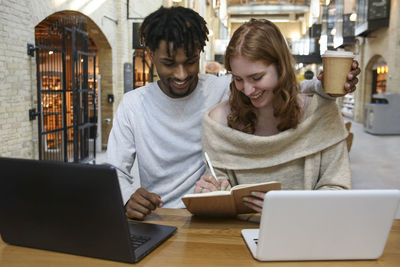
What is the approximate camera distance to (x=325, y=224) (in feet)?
3.82

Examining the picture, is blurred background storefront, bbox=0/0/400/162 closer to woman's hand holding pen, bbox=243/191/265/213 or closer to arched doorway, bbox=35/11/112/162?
arched doorway, bbox=35/11/112/162

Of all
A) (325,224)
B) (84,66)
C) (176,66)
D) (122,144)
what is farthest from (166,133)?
(84,66)

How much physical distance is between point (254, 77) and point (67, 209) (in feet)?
3.19

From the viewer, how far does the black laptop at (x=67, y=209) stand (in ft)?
3.60

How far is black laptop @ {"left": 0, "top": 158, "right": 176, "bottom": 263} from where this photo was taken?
3.60 feet

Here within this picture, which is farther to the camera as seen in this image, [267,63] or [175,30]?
[175,30]

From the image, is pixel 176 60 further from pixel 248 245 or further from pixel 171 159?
pixel 248 245

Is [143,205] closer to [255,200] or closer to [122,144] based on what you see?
[255,200]

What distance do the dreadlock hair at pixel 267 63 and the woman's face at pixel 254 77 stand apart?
2 centimetres

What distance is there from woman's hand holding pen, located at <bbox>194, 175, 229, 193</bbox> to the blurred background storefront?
79 centimetres

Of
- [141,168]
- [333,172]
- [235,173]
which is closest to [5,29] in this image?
[141,168]

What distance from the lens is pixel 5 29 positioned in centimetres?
547

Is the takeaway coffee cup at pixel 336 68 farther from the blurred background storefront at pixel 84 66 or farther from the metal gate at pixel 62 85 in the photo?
the metal gate at pixel 62 85

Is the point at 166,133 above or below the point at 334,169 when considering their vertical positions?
above
